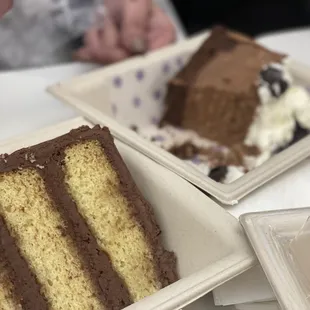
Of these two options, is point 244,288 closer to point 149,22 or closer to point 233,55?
point 233,55

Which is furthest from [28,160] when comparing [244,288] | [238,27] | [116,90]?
[238,27]

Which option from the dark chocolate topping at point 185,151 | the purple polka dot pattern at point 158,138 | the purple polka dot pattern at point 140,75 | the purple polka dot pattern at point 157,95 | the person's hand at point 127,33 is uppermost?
the person's hand at point 127,33

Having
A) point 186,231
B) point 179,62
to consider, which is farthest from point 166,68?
point 186,231

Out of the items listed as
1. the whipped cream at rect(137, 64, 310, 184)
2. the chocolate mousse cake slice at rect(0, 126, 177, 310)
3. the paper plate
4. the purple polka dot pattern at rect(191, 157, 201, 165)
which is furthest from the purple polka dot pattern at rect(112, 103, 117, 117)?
the chocolate mousse cake slice at rect(0, 126, 177, 310)

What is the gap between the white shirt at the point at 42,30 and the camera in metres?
1.60

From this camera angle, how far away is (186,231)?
86cm

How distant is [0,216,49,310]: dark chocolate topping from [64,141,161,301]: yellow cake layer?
0.35ft

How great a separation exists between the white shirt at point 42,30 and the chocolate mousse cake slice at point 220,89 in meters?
0.45

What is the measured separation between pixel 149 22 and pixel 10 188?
831mm

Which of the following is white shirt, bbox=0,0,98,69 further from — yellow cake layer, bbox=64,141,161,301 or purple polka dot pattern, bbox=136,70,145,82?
yellow cake layer, bbox=64,141,161,301

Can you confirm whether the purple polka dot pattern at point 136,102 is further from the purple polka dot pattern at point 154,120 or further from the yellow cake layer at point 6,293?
the yellow cake layer at point 6,293

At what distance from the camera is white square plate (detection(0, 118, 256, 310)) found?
0.70 meters

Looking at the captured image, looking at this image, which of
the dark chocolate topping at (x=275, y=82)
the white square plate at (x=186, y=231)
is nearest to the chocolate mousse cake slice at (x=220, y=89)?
the dark chocolate topping at (x=275, y=82)

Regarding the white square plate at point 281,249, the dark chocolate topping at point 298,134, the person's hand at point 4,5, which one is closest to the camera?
the white square plate at point 281,249
